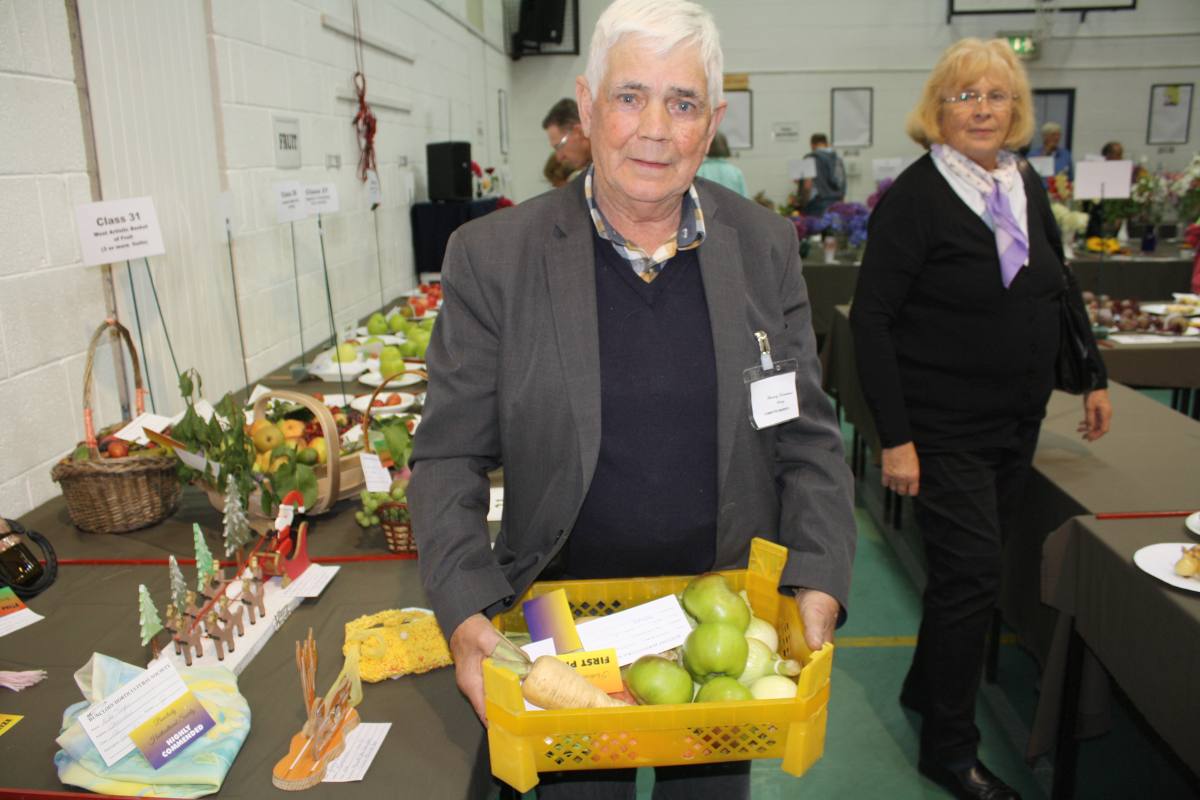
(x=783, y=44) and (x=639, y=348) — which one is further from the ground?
(x=783, y=44)

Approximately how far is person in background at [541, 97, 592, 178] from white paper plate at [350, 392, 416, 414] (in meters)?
1.82

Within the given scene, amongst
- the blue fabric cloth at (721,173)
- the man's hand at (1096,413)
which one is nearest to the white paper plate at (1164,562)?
the man's hand at (1096,413)

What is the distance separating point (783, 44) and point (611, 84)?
9.71 meters

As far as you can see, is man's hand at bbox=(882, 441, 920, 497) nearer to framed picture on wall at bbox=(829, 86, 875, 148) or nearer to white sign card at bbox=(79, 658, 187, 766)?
white sign card at bbox=(79, 658, 187, 766)

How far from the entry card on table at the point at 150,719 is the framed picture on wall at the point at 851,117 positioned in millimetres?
10058

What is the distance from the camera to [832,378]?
15.0 ft

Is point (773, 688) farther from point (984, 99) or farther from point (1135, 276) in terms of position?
point (1135, 276)

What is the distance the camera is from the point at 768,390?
1197 mm

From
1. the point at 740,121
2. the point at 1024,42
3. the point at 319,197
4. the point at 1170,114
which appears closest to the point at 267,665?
the point at 319,197

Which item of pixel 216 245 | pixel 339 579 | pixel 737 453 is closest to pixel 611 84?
pixel 737 453

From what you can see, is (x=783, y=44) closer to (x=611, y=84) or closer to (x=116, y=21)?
(x=116, y=21)

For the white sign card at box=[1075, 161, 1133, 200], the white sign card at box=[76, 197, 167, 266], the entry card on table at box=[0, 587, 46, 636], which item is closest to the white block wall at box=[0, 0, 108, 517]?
the white sign card at box=[76, 197, 167, 266]

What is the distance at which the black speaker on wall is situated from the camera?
5.22 metres

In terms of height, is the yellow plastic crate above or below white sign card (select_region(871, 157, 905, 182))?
below
